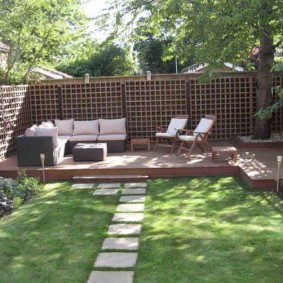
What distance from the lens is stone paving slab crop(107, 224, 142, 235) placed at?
500cm

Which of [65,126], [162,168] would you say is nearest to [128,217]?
[162,168]

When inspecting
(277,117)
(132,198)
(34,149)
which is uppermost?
(277,117)

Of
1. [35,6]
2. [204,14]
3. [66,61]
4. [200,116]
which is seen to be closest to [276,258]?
[204,14]

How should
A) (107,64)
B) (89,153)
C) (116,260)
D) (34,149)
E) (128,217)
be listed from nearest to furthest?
(116,260)
(128,217)
(34,149)
(89,153)
(107,64)

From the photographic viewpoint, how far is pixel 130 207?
6.02 meters

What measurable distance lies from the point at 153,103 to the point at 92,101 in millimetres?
1522

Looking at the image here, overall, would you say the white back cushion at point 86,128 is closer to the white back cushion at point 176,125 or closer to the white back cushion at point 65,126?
the white back cushion at point 65,126

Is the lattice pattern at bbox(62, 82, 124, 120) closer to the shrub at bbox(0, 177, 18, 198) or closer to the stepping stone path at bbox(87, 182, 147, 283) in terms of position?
the stepping stone path at bbox(87, 182, 147, 283)

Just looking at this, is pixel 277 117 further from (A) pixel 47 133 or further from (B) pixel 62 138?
(A) pixel 47 133

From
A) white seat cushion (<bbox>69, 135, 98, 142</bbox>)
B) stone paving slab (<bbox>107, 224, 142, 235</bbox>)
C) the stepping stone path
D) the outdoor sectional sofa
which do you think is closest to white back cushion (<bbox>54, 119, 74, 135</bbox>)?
the outdoor sectional sofa

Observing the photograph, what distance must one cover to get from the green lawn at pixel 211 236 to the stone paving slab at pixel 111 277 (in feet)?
0.26

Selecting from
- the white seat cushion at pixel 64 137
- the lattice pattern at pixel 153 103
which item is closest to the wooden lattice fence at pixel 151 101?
the lattice pattern at pixel 153 103

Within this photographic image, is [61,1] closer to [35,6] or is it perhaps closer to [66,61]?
[35,6]

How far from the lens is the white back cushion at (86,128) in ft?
33.0
